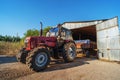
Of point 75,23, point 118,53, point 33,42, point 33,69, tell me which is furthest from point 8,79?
point 75,23

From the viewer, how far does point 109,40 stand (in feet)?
31.2

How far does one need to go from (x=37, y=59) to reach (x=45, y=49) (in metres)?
0.66

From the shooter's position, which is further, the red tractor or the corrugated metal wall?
the corrugated metal wall

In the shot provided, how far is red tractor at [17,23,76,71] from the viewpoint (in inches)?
221

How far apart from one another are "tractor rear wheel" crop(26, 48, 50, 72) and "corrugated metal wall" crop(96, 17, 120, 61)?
5.39 metres

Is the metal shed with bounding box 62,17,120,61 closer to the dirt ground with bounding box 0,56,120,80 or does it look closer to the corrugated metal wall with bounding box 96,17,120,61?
the corrugated metal wall with bounding box 96,17,120,61

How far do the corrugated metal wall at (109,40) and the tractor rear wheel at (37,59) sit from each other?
5.39m

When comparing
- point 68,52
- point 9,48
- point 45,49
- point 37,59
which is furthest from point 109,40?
point 9,48

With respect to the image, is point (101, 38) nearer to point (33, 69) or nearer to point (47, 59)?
point (47, 59)

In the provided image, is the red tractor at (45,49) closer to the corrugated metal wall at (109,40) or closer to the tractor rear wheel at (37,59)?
the tractor rear wheel at (37,59)

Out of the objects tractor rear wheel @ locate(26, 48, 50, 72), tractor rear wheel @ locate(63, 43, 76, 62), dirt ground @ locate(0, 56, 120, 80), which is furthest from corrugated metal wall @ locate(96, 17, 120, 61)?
tractor rear wheel @ locate(26, 48, 50, 72)

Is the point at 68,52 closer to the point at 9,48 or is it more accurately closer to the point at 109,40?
the point at 109,40

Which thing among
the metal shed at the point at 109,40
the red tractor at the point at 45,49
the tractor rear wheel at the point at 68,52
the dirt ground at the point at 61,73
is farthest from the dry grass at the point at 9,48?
the metal shed at the point at 109,40

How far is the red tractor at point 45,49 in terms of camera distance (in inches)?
221
